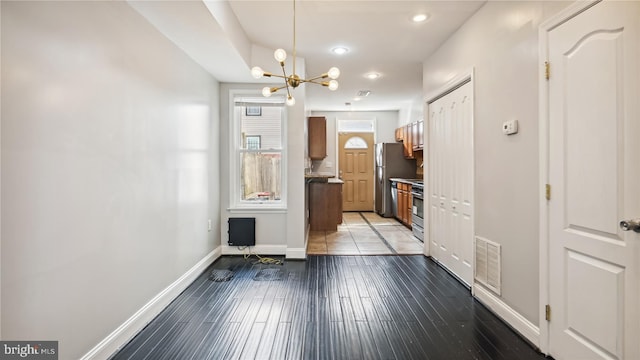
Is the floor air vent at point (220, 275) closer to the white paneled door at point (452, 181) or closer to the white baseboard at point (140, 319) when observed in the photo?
the white baseboard at point (140, 319)

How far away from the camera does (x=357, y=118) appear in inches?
314

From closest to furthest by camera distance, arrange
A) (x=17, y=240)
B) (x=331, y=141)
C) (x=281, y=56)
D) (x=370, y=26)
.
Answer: (x=17, y=240), (x=281, y=56), (x=370, y=26), (x=331, y=141)

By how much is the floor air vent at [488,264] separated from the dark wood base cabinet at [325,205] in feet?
10.3

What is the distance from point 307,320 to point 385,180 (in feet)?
17.3

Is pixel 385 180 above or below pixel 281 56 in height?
below

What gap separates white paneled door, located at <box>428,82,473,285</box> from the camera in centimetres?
287

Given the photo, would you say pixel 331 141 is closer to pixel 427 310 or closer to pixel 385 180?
pixel 385 180

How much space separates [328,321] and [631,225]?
1.91 meters

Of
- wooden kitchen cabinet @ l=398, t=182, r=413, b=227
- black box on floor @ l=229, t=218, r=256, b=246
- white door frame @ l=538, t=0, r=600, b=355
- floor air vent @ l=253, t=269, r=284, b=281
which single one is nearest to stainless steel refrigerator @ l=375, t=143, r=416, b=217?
wooden kitchen cabinet @ l=398, t=182, r=413, b=227

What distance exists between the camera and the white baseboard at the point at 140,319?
5.89 feet

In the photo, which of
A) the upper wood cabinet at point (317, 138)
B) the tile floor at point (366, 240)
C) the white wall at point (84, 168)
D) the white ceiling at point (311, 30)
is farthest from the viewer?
the upper wood cabinet at point (317, 138)

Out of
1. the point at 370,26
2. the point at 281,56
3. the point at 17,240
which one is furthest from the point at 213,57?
the point at 17,240

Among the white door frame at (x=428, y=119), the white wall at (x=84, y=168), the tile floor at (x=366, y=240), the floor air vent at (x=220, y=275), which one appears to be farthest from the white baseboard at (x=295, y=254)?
the white door frame at (x=428, y=119)

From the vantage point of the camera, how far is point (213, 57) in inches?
120
